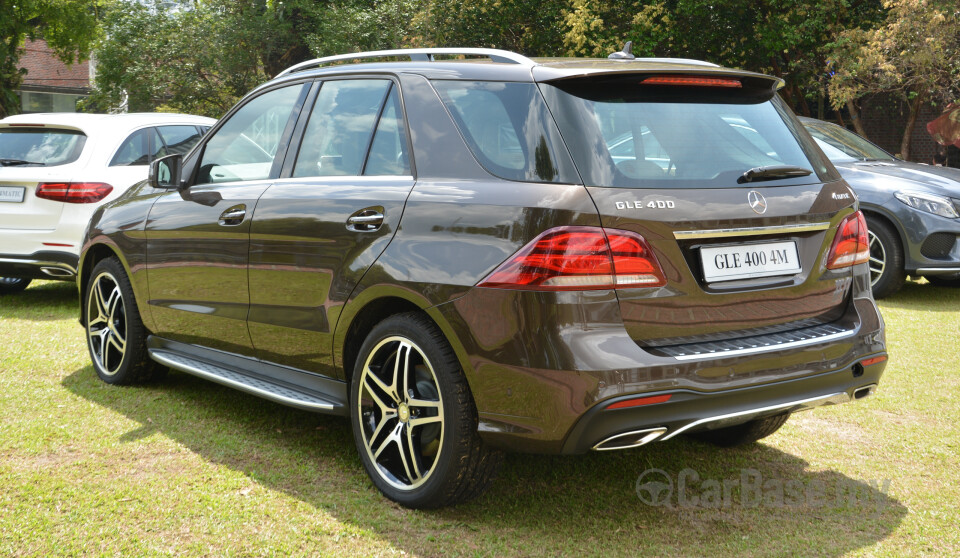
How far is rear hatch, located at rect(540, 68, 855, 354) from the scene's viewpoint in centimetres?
326

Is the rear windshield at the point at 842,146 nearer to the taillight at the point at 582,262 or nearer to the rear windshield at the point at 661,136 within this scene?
the rear windshield at the point at 661,136

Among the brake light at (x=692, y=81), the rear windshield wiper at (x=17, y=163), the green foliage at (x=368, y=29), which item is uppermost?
the green foliage at (x=368, y=29)

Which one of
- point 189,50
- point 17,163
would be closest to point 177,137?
point 17,163

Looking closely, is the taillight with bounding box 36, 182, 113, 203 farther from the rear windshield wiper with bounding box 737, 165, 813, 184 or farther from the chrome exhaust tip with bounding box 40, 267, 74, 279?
the rear windshield wiper with bounding box 737, 165, 813, 184

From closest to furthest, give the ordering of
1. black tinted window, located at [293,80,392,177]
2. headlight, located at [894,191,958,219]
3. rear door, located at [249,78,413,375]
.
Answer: rear door, located at [249,78,413,375], black tinted window, located at [293,80,392,177], headlight, located at [894,191,958,219]

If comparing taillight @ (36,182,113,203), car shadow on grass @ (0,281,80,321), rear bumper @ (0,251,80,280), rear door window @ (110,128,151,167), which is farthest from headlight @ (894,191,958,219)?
car shadow on grass @ (0,281,80,321)

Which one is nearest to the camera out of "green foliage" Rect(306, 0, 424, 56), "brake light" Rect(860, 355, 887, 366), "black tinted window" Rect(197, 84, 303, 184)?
"brake light" Rect(860, 355, 887, 366)

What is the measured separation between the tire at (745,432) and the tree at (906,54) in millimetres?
16013

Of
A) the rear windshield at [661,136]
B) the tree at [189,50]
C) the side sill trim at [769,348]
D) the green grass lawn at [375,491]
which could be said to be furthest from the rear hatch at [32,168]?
the tree at [189,50]

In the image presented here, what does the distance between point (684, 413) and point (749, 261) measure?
65 centimetres

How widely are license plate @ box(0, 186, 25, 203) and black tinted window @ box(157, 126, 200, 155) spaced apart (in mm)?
1370

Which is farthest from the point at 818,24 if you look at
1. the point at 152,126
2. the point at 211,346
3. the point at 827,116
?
the point at 211,346

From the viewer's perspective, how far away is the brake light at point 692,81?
355 centimetres

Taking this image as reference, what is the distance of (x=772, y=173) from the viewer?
361 centimetres
